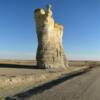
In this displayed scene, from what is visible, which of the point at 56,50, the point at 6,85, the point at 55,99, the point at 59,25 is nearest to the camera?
the point at 55,99

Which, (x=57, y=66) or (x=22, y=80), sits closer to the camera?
(x=22, y=80)

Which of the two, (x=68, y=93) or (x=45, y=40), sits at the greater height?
(x=45, y=40)

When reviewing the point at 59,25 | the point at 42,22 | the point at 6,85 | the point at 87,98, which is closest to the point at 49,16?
the point at 42,22

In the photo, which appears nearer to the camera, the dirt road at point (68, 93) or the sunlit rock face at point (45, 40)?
the dirt road at point (68, 93)

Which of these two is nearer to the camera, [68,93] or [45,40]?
[68,93]

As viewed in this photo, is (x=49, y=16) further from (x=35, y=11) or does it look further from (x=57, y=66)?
(x=57, y=66)

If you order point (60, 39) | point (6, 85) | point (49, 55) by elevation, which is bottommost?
point (6, 85)

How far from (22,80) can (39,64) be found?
21138 mm

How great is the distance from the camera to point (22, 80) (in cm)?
2284

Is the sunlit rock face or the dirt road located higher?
the sunlit rock face

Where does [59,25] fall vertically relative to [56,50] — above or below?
above

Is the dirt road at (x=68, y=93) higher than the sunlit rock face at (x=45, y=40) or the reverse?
the reverse

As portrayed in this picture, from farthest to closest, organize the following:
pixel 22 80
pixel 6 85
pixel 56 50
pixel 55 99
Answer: pixel 56 50 → pixel 22 80 → pixel 6 85 → pixel 55 99

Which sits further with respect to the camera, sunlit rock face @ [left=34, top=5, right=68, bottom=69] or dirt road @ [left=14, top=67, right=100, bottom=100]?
sunlit rock face @ [left=34, top=5, right=68, bottom=69]
